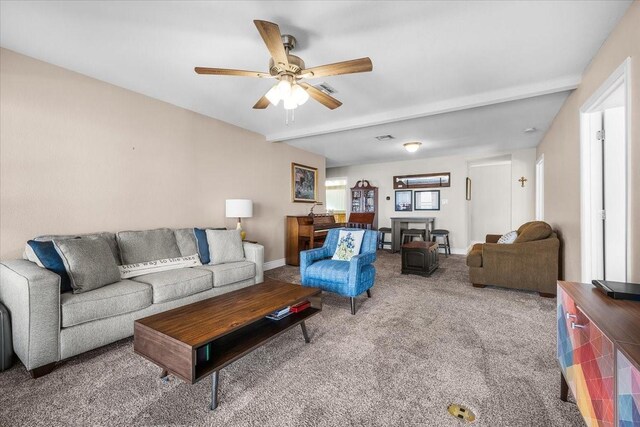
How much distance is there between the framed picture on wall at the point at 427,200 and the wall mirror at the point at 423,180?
0.58 feet

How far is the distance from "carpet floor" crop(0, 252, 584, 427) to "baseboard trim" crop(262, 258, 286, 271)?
8.22 feet

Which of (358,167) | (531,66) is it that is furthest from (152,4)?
(358,167)

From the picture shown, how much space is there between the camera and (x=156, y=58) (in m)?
2.50

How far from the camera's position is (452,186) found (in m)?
6.80

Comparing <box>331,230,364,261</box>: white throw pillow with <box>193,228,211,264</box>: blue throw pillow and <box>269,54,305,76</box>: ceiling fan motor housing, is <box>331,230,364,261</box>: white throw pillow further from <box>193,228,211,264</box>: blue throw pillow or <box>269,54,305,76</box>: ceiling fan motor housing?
<box>269,54,305,76</box>: ceiling fan motor housing

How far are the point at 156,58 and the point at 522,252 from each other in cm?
465

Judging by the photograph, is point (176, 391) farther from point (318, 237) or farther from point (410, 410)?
point (318, 237)

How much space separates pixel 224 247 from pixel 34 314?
1.79m

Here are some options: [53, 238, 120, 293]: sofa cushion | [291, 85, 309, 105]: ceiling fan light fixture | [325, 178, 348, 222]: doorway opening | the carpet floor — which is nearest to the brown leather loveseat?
the carpet floor

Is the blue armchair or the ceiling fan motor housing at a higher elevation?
the ceiling fan motor housing

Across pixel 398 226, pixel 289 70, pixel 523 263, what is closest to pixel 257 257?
pixel 289 70

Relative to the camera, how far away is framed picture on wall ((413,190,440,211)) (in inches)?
276

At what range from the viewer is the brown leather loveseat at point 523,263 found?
3484 mm

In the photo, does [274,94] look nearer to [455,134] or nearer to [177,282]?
[177,282]
